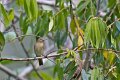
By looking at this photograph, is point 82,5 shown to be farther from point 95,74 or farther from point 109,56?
point 95,74

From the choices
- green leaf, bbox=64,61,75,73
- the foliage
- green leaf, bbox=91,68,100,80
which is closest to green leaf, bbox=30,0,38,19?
the foliage

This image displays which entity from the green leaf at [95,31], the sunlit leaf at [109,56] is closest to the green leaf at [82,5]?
the sunlit leaf at [109,56]

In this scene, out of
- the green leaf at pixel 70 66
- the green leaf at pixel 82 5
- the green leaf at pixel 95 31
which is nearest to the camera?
the green leaf at pixel 95 31

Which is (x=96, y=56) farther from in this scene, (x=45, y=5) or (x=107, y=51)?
(x=45, y=5)

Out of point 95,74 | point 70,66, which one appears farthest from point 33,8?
point 95,74

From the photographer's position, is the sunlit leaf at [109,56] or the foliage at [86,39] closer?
the foliage at [86,39]

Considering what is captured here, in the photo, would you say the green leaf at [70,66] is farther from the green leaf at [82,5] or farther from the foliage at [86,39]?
the green leaf at [82,5]

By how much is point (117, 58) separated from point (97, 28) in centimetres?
20

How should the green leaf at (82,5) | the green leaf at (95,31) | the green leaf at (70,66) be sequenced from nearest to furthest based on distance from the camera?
the green leaf at (95,31) → the green leaf at (70,66) → the green leaf at (82,5)

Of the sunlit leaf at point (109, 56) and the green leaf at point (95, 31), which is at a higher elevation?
the green leaf at point (95, 31)

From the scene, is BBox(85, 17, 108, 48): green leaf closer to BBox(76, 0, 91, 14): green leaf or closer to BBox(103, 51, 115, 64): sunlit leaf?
BBox(103, 51, 115, 64): sunlit leaf

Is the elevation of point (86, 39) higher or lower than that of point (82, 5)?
lower

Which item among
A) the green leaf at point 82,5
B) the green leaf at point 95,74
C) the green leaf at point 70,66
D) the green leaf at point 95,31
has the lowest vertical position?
the green leaf at point 95,74

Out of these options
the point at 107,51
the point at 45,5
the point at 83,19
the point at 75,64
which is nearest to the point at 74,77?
the point at 75,64
